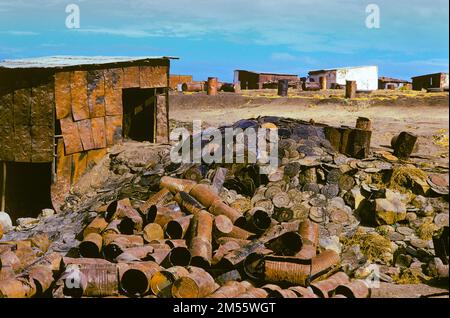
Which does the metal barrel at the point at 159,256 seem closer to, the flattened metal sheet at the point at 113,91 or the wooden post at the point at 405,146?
the flattened metal sheet at the point at 113,91

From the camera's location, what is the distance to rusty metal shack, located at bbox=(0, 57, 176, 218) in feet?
38.3

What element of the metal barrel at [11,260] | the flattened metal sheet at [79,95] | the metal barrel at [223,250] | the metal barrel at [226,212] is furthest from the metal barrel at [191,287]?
the flattened metal sheet at [79,95]

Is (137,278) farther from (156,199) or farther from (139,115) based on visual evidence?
(139,115)

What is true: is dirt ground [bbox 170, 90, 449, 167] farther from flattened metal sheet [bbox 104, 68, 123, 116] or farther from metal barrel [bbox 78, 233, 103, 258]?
metal barrel [bbox 78, 233, 103, 258]

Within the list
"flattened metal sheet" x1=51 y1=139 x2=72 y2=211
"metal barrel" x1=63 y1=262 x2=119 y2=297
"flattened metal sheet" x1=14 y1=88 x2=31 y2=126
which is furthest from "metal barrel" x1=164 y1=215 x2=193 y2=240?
"flattened metal sheet" x1=14 y1=88 x2=31 y2=126

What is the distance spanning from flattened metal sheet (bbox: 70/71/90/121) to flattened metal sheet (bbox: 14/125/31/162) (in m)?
1.16

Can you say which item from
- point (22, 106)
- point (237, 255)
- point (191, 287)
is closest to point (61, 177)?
point (22, 106)

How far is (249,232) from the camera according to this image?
26.9 feet

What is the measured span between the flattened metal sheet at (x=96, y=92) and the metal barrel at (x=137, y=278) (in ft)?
22.2

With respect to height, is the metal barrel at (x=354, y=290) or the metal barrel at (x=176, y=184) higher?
the metal barrel at (x=176, y=184)

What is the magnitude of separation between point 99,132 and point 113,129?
1.53 feet

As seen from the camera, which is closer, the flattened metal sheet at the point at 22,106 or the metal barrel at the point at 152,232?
the metal barrel at the point at 152,232

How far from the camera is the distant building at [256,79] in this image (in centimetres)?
3819
